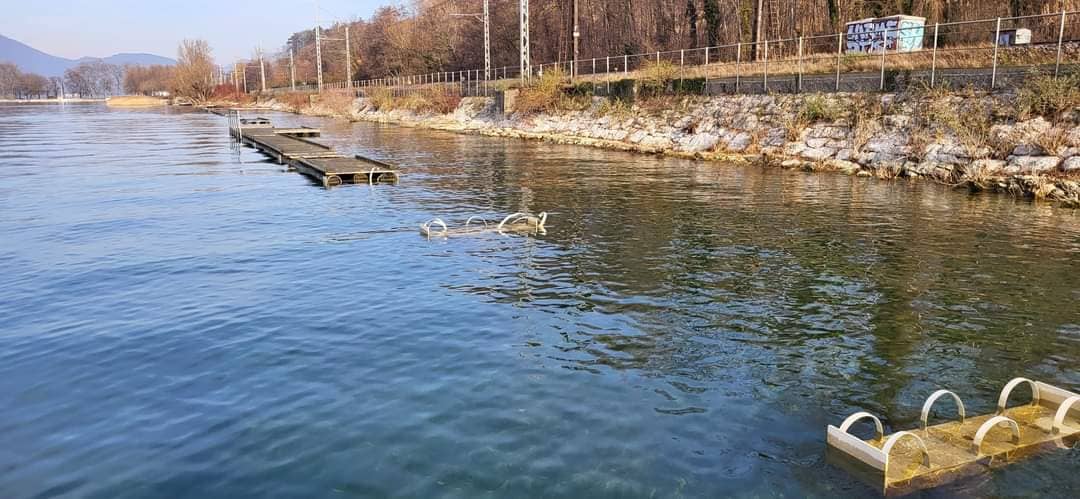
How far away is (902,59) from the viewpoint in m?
30.6

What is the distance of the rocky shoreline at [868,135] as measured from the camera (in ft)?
73.7

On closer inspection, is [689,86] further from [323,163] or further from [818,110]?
[323,163]

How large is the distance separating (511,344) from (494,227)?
26.1 ft

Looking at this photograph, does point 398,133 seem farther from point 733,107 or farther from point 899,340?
point 899,340

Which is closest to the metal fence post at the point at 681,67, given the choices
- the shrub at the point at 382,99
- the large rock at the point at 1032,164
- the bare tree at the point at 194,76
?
the large rock at the point at 1032,164

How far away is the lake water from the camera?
672cm

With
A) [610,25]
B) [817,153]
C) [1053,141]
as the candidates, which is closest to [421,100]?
[610,25]

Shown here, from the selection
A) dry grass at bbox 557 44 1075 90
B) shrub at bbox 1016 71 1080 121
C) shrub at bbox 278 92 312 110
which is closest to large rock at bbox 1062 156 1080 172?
shrub at bbox 1016 71 1080 121

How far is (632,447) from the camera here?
7059 mm

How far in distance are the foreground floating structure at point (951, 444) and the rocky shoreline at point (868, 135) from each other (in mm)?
15904

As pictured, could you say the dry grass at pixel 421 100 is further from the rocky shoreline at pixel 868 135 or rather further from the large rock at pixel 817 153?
the large rock at pixel 817 153

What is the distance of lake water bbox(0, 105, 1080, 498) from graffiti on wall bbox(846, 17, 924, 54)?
15856 mm

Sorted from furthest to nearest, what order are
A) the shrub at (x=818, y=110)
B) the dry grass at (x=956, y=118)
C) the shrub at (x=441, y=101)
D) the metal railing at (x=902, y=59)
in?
the shrub at (x=441, y=101) < the shrub at (x=818, y=110) < the metal railing at (x=902, y=59) < the dry grass at (x=956, y=118)

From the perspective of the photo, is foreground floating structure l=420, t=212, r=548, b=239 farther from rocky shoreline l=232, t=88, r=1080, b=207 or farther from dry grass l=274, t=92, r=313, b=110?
dry grass l=274, t=92, r=313, b=110
